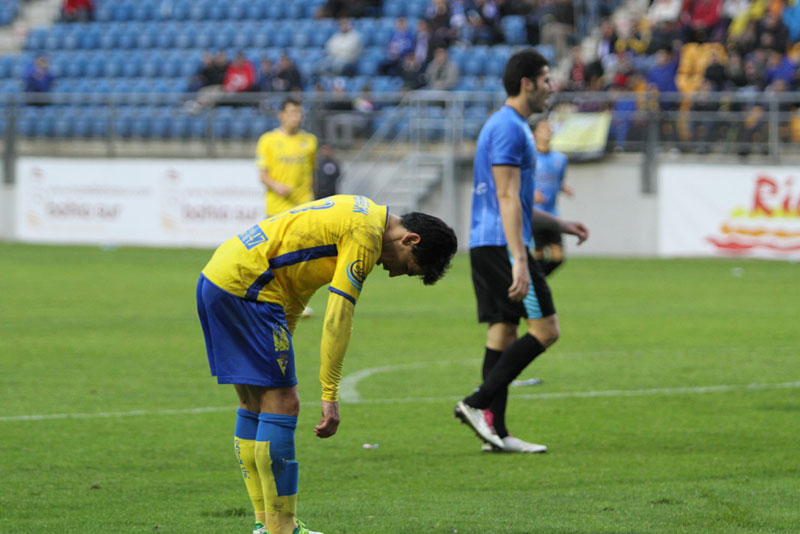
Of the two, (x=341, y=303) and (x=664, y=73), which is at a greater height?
(x=341, y=303)

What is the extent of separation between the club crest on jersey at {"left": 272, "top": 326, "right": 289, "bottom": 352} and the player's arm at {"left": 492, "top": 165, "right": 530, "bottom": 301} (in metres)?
2.17

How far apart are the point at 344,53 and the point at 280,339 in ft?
77.2

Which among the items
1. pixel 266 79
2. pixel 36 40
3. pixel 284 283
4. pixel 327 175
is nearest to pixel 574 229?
pixel 284 283

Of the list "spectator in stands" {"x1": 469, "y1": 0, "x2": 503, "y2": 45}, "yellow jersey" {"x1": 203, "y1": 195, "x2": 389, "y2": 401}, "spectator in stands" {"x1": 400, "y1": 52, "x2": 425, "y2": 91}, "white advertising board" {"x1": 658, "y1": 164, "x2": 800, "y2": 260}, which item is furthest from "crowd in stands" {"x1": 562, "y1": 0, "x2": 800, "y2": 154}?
"yellow jersey" {"x1": 203, "y1": 195, "x2": 389, "y2": 401}

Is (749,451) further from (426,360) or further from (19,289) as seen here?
(19,289)

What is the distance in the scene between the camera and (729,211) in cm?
2288

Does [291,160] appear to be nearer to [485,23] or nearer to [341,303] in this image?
[341,303]

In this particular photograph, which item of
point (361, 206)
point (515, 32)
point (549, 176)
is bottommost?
point (549, 176)

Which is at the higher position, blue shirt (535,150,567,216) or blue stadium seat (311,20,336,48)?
blue stadium seat (311,20,336,48)

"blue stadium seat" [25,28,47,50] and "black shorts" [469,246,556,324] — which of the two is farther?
"blue stadium seat" [25,28,47,50]

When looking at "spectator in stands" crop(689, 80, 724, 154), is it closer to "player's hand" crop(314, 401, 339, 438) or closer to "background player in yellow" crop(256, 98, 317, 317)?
"background player in yellow" crop(256, 98, 317, 317)

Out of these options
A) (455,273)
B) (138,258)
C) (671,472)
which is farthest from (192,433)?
(138,258)

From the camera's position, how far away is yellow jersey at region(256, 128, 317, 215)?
15531 millimetres

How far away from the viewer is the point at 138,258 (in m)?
24.0
